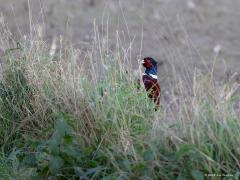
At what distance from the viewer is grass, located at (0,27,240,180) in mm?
5133

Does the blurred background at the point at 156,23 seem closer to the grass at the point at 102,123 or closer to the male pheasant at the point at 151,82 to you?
the male pheasant at the point at 151,82

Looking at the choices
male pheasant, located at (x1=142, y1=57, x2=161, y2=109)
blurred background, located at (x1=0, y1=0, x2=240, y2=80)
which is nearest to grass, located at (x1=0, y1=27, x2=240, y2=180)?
male pheasant, located at (x1=142, y1=57, x2=161, y2=109)

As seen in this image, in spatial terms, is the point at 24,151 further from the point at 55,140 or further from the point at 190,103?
the point at 190,103

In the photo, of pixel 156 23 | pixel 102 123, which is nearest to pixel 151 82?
pixel 102 123

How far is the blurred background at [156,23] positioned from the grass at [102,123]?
3.46m

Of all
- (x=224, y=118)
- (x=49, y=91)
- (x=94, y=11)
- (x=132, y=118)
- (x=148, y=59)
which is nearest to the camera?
(x=224, y=118)

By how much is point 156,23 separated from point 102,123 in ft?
21.3

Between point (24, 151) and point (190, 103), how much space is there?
4.30 ft

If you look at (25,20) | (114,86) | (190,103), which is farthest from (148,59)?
(25,20)

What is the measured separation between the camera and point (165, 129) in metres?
5.27

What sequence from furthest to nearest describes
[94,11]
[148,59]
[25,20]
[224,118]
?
[94,11], [25,20], [148,59], [224,118]

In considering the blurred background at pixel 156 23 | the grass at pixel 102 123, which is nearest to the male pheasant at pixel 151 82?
the grass at pixel 102 123

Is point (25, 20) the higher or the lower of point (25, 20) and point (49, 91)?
the lower

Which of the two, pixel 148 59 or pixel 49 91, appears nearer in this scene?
pixel 49 91
